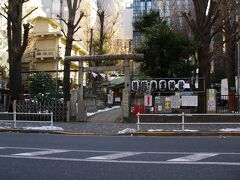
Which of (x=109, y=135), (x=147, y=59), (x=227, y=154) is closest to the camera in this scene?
(x=227, y=154)

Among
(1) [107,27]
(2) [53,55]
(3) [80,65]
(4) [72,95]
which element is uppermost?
(1) [107,27]

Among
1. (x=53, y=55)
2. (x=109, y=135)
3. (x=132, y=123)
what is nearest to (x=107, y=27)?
(x=53, y=55)

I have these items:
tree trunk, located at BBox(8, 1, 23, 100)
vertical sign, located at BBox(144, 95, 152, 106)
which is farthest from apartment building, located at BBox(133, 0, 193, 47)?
vertical sign, located at BBox(144, 95, 152, 106)

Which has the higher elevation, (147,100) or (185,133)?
(147,100)

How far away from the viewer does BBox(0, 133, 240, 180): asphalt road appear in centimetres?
861

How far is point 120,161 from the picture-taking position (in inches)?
410

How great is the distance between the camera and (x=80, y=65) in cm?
2616

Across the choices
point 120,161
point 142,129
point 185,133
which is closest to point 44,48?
point 142,129

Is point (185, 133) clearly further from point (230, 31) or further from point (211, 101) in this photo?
point (230, 31)

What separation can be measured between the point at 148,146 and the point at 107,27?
46922mm

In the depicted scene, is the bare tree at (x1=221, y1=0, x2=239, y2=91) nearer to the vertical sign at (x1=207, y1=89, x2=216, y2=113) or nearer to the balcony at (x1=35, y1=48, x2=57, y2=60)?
the vertical sign at (x1=207, y1=89, x2=216, y2=113)

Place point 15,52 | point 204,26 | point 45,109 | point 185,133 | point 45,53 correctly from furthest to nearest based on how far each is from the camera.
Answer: point 45,53 → point 15,52 → point 204,26 → point 45,109 → point 185,133

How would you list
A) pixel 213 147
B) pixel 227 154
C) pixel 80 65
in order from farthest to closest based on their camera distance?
pixel 80 65 → pixel 213 147 → pixel 227 154

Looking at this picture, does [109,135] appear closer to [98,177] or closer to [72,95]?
[72,95]
